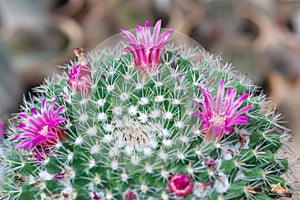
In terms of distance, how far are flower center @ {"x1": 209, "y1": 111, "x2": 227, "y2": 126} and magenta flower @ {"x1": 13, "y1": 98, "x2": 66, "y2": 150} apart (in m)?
0.30

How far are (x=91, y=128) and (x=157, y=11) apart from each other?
2361 millimetres

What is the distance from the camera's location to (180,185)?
3.17 feet

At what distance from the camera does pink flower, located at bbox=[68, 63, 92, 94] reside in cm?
111

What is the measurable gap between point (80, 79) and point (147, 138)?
21 centimetres

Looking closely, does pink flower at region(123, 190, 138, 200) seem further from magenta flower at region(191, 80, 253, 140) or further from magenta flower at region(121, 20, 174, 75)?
magenta flower at region(121, 20, 174, 75)

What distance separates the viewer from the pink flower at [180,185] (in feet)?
3.14

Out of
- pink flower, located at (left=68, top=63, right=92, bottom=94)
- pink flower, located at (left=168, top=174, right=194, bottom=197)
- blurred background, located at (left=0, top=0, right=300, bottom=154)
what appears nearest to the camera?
pink flower, located at (left=168, top=174, right=194, bottom=197)

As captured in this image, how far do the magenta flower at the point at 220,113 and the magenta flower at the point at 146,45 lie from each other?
0.51 ft

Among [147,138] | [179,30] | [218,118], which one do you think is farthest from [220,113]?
[179,30]

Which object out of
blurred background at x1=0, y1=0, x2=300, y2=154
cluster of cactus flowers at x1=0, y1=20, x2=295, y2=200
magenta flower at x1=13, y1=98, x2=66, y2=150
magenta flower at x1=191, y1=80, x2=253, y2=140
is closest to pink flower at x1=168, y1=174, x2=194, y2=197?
cluster of cactus flowers at x1=0, y1=20, x2=295, y2=200

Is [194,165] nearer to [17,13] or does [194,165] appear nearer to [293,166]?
[293,166]

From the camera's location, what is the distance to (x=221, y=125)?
1.02 metres

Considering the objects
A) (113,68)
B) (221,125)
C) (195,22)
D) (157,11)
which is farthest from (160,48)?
(157,11)

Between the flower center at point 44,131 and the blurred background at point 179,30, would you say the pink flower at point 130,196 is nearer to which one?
the flower center at point 44,131
